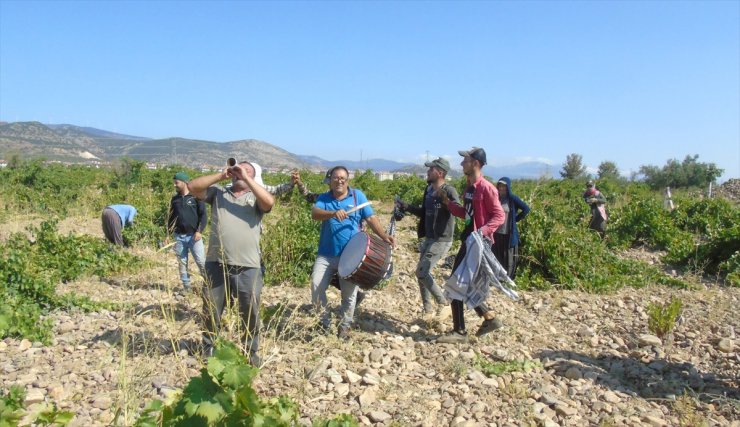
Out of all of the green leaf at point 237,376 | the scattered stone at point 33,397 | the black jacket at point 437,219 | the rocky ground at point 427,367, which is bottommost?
the rocky ground at point 427,367

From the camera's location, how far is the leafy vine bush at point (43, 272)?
4.97 meters

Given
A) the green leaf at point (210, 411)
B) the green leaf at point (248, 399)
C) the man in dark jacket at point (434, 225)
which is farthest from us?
the man in dark jacket at point (434, 225)

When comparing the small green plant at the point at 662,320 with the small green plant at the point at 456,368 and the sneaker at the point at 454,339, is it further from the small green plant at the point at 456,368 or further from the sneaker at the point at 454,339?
the small green plant at the point at 456,368

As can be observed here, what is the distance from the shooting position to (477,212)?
512 cm

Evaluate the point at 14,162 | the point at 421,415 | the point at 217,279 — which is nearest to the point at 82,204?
the point at 217,279

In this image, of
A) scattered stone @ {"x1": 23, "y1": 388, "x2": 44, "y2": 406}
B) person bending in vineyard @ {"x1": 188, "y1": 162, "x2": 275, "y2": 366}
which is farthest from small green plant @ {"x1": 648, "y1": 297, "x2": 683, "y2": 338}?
scattered stone @ {"x1": 23, "y1": 388, "x2": 44, "y2": 406}

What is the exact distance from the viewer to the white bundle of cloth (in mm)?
4996

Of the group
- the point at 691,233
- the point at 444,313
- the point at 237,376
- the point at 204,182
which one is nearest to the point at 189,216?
the point at 204,182

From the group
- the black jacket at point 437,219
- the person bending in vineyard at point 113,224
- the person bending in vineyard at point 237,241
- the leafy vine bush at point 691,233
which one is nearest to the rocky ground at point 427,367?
the person bending in vineyard at point 237,241

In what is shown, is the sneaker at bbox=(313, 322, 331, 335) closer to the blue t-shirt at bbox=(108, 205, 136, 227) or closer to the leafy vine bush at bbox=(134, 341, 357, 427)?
the leafy vine bush at bbox=(134, 341, 357, 427)

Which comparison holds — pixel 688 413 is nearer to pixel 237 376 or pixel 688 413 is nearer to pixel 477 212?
pixel 477 212

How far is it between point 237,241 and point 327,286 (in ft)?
3.55

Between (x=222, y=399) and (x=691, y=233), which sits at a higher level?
(x=222, y=399)

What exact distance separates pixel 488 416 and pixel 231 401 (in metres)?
2.01
